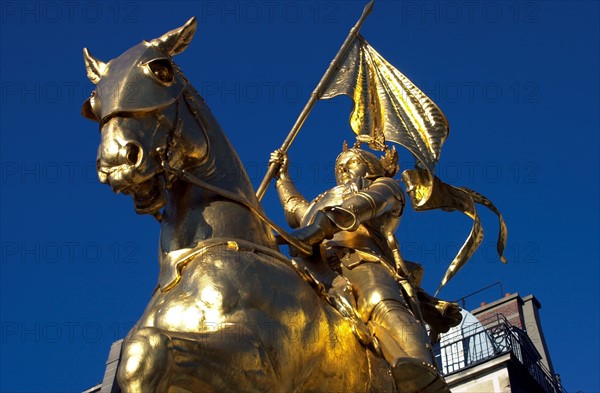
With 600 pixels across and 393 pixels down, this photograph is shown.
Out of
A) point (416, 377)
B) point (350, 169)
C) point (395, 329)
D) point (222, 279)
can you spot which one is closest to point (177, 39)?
point (222, 279)

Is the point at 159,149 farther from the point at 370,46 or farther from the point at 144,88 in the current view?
the point at 370,46

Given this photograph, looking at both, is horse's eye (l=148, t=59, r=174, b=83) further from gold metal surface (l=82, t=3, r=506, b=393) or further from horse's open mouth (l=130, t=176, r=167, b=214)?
horse's open mouth (l=130, t=176, r=167, b=214)

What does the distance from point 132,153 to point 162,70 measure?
26.5 inches

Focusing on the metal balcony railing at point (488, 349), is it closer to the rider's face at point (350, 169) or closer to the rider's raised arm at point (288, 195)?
the rider's raised arm at point (288, 195)

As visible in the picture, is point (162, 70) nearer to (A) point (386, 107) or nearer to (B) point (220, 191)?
(B) point (220, 191)

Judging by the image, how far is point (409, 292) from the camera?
6.72 meters

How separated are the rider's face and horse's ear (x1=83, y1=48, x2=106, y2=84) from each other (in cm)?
310

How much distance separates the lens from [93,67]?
5.49 m

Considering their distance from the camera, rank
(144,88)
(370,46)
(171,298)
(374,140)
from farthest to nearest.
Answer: (370,46) < (374,140) < (144,88) < (171,298)

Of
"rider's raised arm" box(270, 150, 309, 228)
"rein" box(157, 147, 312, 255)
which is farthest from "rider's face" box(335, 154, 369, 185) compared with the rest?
"rein" box(157, 147, 312, 255)

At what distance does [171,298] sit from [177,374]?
640 mm

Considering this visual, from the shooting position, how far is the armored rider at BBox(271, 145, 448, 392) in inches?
228

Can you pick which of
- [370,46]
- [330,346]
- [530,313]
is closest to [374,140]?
[370,46]

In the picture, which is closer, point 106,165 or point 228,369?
point 228,369
